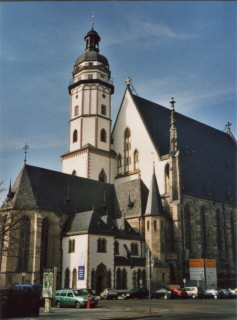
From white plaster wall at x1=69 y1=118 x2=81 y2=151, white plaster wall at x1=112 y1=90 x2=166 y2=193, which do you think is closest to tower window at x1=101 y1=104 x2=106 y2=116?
white plaster wall at x1=112 y1=90 x2=166 y2=193

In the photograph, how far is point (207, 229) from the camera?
186ft

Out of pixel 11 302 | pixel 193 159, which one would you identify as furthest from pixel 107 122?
pixel 11 302

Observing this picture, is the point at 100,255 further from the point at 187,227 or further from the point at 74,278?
the point at 187,227

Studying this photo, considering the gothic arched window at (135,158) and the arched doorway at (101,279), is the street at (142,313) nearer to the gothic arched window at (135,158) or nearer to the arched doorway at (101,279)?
the arched doorway at (101,279)

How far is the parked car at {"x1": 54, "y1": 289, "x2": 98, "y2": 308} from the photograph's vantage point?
91.6 feet

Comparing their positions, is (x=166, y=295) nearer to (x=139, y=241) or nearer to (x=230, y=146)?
(x=139, y=241)

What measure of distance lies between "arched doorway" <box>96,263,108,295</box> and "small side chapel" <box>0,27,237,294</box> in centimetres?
11

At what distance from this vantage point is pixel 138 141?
57.9 metres

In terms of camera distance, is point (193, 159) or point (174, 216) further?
point (193, 159)

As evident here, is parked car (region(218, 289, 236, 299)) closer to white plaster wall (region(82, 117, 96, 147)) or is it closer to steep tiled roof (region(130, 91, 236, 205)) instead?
steep tiled roof (region(130, 91, 236, 205))

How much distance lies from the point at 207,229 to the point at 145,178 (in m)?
11.9

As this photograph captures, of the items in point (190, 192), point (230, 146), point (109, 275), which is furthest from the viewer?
point (230, 146)

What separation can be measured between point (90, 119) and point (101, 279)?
2531 centimetres

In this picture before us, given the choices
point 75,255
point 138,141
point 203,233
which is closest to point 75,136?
point 138,141
